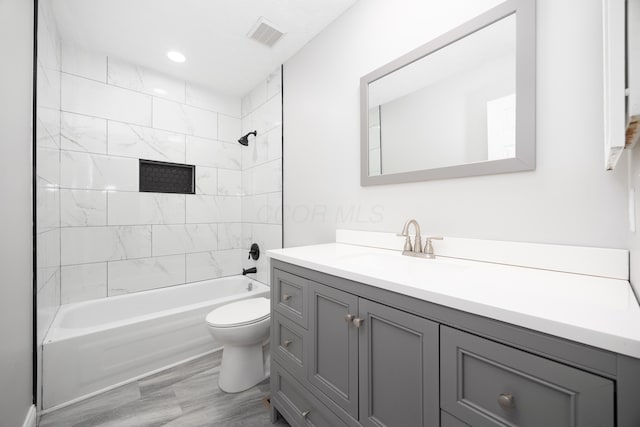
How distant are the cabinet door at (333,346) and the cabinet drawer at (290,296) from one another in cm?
6

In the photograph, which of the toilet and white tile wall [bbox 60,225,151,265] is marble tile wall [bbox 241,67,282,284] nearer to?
the toilet

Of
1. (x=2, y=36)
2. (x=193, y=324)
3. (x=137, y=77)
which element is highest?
(x=137, y=77)

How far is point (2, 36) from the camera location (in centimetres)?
100

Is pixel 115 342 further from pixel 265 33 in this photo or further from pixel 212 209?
pixel 265 33

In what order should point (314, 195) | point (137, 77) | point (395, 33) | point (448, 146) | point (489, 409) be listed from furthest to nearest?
1. point (137, 77)
2. point (314, 195)
3. point (395, 33)
4. point (448, 146)
5. point (489, 409)

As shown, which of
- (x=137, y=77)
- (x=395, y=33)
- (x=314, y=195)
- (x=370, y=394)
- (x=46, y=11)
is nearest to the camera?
(x=370, y=394)

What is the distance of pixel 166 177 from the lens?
8.54 ft

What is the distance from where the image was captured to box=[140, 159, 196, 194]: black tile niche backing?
2.49 meters

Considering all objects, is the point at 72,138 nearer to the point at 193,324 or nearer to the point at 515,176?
the point at 193,324

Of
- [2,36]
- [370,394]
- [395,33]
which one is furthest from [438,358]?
[2,36]

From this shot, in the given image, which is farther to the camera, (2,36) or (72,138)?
(72,138)

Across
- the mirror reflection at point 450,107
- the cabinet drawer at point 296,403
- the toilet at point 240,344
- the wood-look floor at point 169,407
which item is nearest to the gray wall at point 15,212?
the wood-look floor at point 169,407

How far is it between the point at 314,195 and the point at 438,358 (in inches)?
57.9

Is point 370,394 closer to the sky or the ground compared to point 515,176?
closer to the ground
